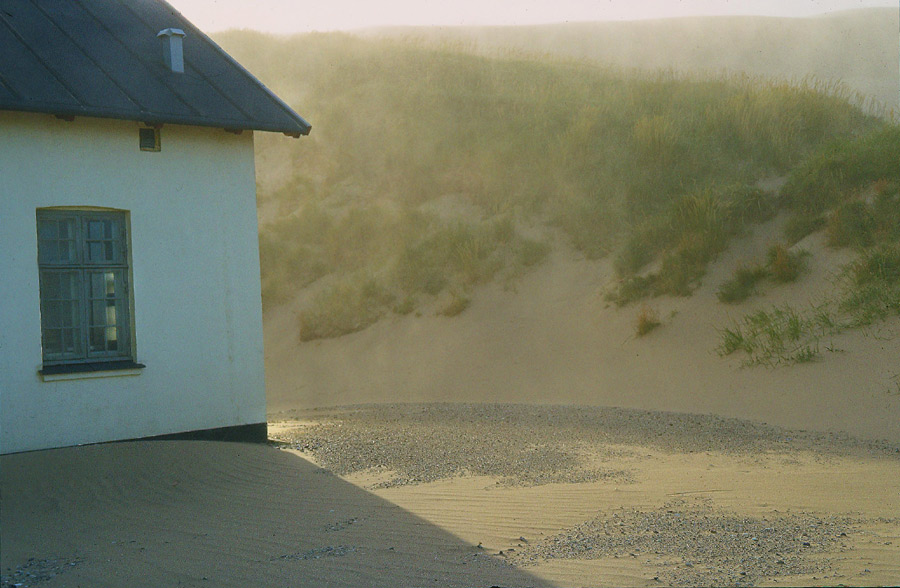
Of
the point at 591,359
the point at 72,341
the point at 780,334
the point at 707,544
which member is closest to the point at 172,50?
the point at 72,341

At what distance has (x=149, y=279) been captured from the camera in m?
9.98

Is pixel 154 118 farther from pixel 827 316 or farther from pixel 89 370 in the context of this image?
pixel 827 316

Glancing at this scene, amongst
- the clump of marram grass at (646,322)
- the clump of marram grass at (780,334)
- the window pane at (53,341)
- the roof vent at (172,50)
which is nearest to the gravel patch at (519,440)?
the clump of marram grass at (780,334)

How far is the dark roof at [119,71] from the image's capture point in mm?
9148

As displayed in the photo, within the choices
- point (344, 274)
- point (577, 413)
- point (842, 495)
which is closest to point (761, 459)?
point (842, 495)

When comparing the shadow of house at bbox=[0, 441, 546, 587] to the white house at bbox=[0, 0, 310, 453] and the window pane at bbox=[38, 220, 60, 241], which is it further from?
the window pane at bbox=[38, 220, 60, 241]

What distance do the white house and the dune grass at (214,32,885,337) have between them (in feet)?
32.6

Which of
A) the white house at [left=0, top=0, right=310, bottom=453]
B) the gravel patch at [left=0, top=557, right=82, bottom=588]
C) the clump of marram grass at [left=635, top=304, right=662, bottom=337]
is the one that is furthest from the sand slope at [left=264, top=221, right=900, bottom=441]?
the gravel patch at [left=0, top=557, right=82, bottom=588]

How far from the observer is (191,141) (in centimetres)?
1038

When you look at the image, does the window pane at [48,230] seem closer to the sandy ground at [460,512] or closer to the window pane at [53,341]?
the window pane at [53,341]

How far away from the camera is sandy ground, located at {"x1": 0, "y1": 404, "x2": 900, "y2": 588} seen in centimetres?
566

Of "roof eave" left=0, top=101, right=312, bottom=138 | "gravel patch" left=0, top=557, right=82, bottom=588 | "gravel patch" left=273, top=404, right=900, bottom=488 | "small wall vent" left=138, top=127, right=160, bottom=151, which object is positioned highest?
"roof eave" left=0, top=101, right=312, bottom=138

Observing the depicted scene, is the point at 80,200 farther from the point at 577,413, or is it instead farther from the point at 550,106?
the point at 550,106

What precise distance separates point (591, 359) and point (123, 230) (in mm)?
10202
